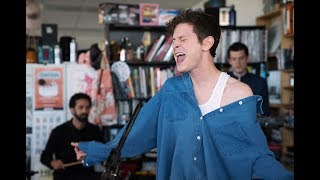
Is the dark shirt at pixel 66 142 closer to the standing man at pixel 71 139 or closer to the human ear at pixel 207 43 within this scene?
the standing man at pixel 71 139

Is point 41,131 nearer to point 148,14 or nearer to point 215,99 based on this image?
point 148,14

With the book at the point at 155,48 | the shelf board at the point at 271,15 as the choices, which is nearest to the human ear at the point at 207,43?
the book at the point at 155,48

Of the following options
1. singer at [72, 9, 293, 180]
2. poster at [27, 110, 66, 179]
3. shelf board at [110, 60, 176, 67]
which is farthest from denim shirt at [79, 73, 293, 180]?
shelf board at [110, 60, 176, 67]

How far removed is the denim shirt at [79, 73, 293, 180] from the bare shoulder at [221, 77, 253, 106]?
3 cm

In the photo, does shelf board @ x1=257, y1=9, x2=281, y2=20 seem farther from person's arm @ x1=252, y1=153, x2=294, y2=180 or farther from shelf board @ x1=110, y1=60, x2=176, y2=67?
person's arm @ x1=252, y1=153, x2=294, y2=180

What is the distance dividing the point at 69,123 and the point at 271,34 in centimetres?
261

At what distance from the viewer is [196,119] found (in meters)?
1.72

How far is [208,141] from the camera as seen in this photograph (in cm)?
170

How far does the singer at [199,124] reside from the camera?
1.67m

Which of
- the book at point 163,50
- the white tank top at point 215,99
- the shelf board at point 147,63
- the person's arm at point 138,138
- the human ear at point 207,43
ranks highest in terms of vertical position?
the book at point 163,50

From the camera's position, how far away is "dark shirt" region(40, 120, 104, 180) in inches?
157

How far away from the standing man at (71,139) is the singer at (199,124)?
6.97 feet
